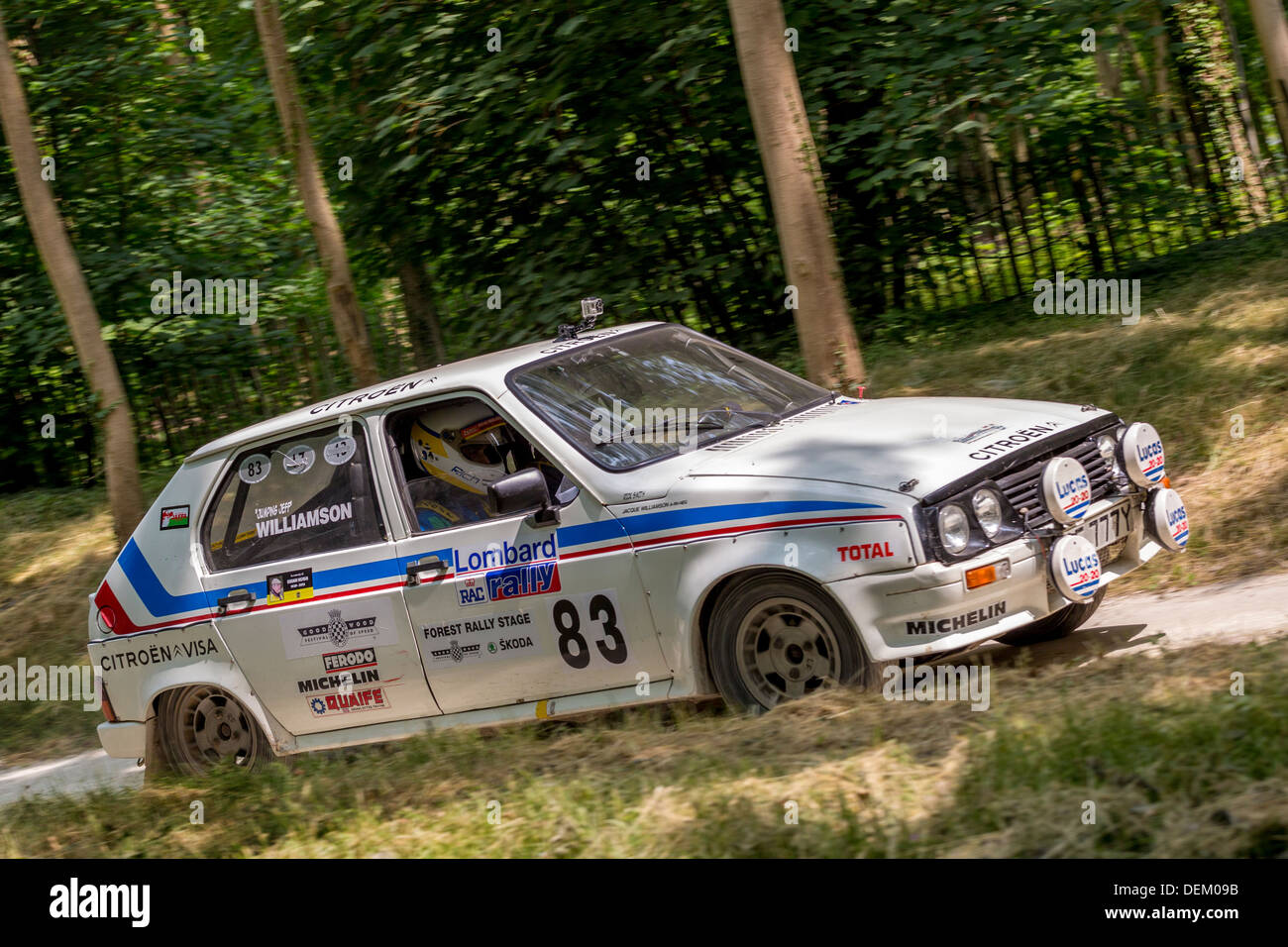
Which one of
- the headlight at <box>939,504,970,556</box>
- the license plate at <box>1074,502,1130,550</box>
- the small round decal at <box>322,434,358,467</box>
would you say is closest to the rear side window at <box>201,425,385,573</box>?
the small round decal at <box>322,434,358,467</box>

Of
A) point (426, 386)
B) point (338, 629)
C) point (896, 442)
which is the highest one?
point (426, 386)

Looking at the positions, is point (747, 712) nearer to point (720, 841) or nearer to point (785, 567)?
point (785, 567)

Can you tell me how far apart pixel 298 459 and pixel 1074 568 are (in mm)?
3654

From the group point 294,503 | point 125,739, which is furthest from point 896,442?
point 125,739

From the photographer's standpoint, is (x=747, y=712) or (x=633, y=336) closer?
(x=747, y=712)

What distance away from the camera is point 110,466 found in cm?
1226

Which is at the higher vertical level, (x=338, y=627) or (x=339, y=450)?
(x=339, y=450)

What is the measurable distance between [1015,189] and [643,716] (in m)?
7.79

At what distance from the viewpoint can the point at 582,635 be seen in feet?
18.8

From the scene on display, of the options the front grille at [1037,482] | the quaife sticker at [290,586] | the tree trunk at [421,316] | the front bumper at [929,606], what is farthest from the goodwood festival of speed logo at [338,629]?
the tree trunk at [421,316]

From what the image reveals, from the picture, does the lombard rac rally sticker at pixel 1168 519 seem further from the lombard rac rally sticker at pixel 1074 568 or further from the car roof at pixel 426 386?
the car roof at pixel 426 386

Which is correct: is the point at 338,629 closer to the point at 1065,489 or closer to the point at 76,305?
the point at 1065,489

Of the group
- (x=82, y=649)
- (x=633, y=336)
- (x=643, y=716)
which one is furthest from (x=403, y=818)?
(x=82, y=649)

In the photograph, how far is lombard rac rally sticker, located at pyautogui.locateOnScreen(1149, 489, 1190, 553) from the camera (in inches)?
227
